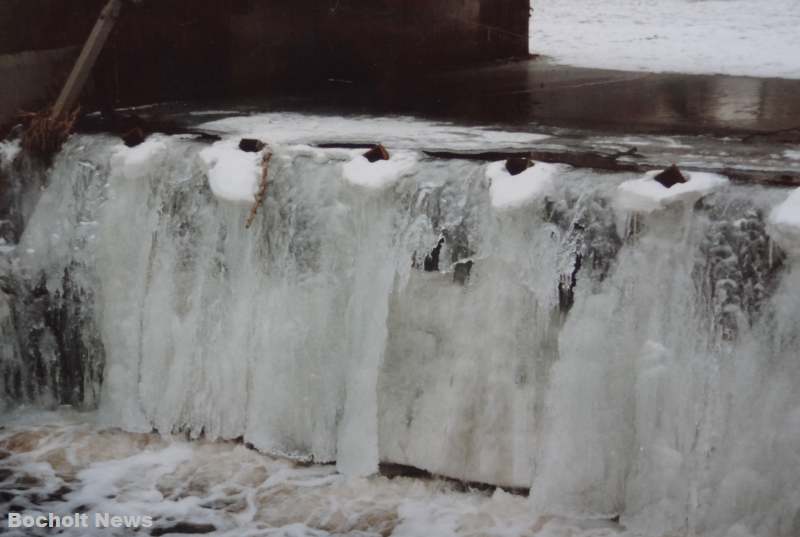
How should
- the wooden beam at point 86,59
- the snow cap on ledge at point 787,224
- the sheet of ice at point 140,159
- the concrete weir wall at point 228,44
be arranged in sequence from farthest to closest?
the concrete weir wall at point 228,44 → the wooden beam at point 86,59 → the sheet of ice at point 140,159 → the snow cap on ledge at point 787,224

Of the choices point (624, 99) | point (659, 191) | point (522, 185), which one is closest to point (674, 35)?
point (624, 99)

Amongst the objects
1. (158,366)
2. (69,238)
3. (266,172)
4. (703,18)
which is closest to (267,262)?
(266,172)

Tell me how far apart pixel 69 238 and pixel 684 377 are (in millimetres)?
3650

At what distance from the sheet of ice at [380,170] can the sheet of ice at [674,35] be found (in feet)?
19.1

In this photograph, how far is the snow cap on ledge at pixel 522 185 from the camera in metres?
4.39

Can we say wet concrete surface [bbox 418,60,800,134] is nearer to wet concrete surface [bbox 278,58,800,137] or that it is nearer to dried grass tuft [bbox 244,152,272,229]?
wet concrete surface [bbox 278,58,800,137]

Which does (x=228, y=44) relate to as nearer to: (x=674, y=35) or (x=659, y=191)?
(x=659, y=191)

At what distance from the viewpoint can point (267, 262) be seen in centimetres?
503

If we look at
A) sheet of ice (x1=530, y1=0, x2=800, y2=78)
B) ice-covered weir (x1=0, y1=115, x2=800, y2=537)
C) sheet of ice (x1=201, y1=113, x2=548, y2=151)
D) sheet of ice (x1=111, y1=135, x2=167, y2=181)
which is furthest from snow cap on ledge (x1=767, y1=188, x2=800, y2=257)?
sheet of ice (x1=530, y1=0, x2=800, y2=78)

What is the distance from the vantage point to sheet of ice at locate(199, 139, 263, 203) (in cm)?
502

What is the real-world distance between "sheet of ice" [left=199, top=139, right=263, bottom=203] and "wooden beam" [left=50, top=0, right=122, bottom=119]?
3.87 ft

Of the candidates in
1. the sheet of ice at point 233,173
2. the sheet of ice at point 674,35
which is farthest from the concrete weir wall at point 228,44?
the sheet of ice at point 674,35

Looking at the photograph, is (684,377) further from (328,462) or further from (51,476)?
(51,476)

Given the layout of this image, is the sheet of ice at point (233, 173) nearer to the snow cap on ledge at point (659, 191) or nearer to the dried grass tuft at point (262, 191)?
the dried grass tuft at point (262, 191)
